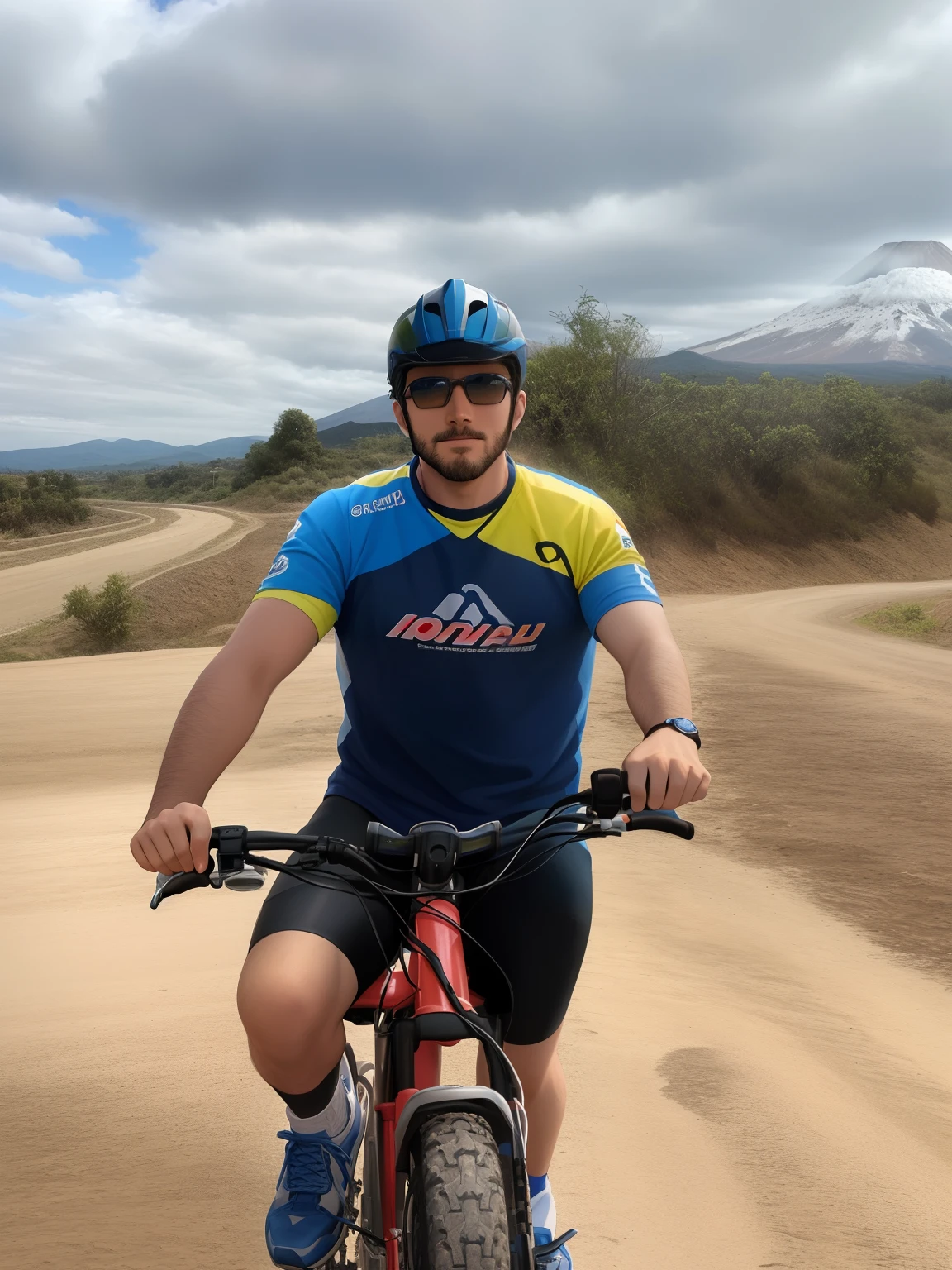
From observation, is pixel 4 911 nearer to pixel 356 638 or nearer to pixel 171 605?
pixel 356 638

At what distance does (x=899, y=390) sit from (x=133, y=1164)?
100534 mm

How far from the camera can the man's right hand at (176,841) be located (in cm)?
189

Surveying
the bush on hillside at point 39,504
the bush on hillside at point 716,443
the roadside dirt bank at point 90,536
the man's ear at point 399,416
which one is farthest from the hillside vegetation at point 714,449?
the man's ear at point 399,416

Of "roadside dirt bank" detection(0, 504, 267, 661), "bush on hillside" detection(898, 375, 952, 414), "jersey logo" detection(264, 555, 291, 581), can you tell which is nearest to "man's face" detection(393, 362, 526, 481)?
"jersey logo" detection(264, 555, 291, 581)

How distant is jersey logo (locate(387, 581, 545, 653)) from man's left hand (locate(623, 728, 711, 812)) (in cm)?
48

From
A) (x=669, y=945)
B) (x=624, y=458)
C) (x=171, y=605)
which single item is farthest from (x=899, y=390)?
(x=669, y=945)

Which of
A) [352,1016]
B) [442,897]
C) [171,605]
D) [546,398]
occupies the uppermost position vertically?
[546,398]

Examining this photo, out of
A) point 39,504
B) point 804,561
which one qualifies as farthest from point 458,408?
point 39,504

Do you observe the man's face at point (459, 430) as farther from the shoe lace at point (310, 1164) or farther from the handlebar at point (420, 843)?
the shoe lace at point (310, 1164)

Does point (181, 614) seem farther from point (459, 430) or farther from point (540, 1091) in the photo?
point (540, 1091)

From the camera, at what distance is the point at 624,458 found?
40.1m

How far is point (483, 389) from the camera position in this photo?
2.51 m

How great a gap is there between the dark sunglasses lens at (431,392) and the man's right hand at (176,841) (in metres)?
1.11

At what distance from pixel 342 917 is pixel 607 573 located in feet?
3.26
